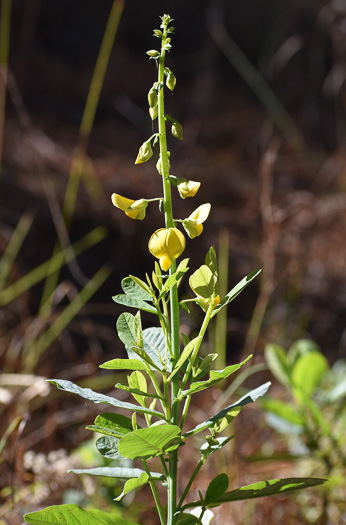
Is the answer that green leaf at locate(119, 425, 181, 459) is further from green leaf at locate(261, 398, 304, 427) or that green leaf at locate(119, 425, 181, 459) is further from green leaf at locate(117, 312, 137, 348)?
green leaf at locate(261, 398, 304, 427)

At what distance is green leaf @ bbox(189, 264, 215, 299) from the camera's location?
45 centimetres

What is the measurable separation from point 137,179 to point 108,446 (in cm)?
265

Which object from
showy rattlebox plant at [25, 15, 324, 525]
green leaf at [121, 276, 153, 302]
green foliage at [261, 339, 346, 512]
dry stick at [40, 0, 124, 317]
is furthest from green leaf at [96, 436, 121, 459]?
dry stick at [40, 0, 124, 317]

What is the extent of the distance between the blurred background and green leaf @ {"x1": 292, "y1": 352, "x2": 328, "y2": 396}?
25 centimetres

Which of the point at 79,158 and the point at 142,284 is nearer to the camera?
the point at 142,284

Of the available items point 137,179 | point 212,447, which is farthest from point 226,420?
point 137,179

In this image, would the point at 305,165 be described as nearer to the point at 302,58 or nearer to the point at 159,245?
the point at 302,58

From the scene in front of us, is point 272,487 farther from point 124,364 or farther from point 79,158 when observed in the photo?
point 79,158

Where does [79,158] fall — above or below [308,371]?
above

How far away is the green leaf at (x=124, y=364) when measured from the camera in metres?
0.42

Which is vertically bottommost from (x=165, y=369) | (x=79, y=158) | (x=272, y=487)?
(x=272, y=487)

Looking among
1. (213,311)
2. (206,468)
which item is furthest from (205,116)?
(213,311)

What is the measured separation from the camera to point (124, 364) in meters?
0.43

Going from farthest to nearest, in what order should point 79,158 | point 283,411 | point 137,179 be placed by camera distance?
point 137,179 < point 79,158 < point 283,411
